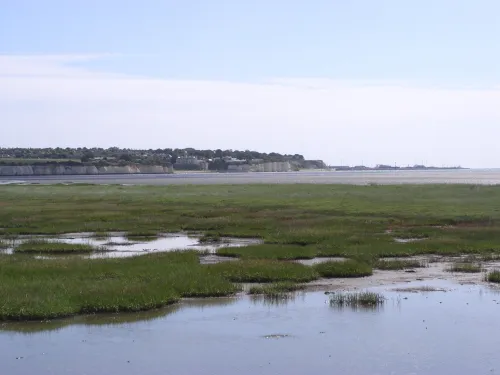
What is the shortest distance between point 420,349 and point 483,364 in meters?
1.72

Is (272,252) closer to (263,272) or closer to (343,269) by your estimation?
(343,269)

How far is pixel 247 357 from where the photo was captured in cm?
1812

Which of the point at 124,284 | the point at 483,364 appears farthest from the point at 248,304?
the point at 483,364

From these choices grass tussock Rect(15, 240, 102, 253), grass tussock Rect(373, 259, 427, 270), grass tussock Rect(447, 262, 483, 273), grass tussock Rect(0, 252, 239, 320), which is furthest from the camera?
grass tussock Rect(15, 240, 102, 253)

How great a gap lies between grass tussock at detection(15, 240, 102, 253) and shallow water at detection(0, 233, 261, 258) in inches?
22.6

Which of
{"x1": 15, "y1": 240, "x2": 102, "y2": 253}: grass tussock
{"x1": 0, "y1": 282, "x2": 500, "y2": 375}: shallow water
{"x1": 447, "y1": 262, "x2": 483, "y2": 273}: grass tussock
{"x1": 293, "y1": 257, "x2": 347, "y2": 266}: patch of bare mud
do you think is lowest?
{"x1": 0, "y1": 282, "x2": 500, "y2": 375}: shallow water

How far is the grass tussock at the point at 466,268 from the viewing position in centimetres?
3040

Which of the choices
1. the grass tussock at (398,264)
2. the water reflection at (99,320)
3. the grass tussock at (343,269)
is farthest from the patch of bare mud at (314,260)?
the water reflection at (99,320)

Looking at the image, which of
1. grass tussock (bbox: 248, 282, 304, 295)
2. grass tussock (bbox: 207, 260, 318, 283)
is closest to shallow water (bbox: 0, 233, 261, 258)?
grass tussock (bbox: 207, 260, 318, 283)

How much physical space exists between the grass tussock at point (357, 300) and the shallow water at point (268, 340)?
0.36 m

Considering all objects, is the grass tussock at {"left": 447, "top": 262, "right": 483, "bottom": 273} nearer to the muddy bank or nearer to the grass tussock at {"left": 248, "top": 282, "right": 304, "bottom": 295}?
the muddy bank

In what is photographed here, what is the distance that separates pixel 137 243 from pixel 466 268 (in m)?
18.8

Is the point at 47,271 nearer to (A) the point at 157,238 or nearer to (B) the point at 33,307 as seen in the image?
(B) the point at 33,307

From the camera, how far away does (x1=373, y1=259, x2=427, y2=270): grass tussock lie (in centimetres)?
3128
